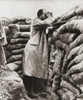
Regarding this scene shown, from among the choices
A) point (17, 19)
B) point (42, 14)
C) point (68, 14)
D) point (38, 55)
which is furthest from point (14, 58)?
point (68, 14)

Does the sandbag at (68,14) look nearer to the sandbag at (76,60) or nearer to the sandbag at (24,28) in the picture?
the sandbag at (76,60)

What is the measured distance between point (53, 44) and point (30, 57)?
0.95 ft

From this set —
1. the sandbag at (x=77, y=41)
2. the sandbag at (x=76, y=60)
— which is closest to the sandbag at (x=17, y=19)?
the sandbag at (x=77, y=41)

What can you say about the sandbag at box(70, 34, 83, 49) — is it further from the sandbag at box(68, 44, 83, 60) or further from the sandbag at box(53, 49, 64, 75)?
the sandbag at box(53, 49, 64, 75)

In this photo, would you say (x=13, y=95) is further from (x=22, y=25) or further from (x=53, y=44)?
(x=22, y=25)

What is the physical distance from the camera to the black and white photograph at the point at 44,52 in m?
2.26

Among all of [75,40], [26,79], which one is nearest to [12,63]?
[26,79]

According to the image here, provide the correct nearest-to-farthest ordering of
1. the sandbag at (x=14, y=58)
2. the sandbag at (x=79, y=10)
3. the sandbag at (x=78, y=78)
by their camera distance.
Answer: the sandbag at (x=78, y=78), the sandbag at (x=79, y=10), the sandbag at (x=14, y=58)

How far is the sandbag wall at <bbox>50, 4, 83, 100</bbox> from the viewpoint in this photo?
2.10m

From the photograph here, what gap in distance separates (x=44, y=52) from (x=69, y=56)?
550mm

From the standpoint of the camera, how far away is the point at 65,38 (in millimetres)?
2500

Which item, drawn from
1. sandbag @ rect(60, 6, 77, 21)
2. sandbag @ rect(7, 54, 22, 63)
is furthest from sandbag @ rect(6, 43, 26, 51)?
sandbag @ rect(60, 6, 77, 21)

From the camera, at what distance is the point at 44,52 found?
2.76m

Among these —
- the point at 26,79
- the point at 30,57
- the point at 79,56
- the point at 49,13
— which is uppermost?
the point at 49,13
